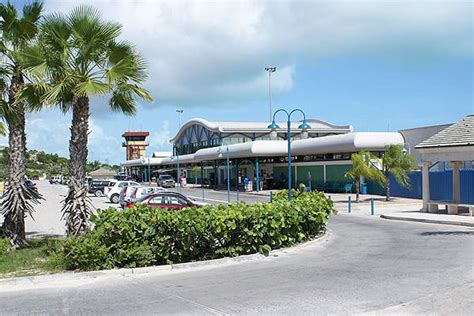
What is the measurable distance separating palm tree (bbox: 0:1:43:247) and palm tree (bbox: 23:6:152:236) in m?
0.79

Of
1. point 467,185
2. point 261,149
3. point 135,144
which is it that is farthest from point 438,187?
point 135,144

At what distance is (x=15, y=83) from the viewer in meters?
14.0

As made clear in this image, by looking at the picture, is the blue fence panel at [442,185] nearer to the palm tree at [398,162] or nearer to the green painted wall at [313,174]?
the palm tree at [398,162]

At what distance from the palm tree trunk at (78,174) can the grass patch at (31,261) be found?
0.78 m

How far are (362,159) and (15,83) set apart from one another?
80.7ft

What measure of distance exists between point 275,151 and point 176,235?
131 feet

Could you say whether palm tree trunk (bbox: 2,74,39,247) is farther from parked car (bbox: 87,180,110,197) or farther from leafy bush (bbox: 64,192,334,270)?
parked car (bbox: 87,180,110,197)

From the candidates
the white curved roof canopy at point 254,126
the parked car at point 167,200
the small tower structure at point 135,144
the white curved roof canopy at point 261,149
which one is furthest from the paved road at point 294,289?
the small tower structure at point 135,144

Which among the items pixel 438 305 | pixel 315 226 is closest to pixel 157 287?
pixel 438 305

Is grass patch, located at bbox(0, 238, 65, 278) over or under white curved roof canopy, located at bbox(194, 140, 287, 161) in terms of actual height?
under

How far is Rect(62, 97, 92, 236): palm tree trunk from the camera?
1273cm

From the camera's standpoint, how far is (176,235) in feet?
39.1

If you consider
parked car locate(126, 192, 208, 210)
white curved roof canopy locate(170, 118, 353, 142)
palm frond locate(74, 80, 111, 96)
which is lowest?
parked car locate(126, 192, 208, 210)

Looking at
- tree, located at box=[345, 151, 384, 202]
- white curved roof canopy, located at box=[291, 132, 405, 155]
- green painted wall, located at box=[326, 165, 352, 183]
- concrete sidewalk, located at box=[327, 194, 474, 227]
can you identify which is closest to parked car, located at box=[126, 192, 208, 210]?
concrete sidewalk, located at box=[327, 194, 474, 227]
